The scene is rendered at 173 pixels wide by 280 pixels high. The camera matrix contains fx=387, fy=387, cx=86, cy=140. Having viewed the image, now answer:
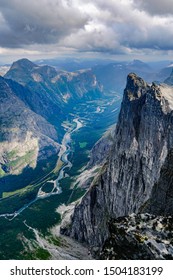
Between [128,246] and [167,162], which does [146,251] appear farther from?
[167,162]

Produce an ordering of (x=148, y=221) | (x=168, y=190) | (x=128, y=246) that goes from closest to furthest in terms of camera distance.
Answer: (x=128, y=246) < (x=148, y=221) < (x=168, y=190)
